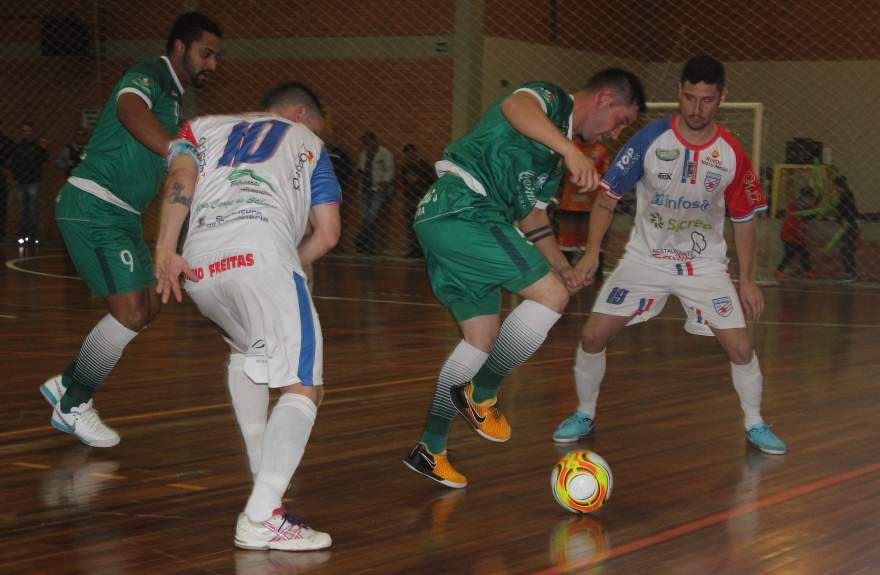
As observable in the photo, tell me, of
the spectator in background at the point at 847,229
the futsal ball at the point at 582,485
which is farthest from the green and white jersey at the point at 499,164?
the spectator in background at the point at 847,229

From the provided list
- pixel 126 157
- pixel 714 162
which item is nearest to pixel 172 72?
pixel 126 157

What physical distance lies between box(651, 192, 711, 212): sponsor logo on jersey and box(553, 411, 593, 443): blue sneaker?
1.04 metres

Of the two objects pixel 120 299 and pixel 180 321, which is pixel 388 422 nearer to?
pixel 120 299

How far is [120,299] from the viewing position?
16.4ft

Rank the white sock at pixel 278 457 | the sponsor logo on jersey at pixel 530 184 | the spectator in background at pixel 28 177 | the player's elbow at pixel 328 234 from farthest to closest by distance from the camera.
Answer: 1. the spectator in background at pixel 28 177
2. the sponsor logo on jersey at pixel 530 184
3. the player's elbow at pixel 328 234
4. the white sock at pixel 278 457

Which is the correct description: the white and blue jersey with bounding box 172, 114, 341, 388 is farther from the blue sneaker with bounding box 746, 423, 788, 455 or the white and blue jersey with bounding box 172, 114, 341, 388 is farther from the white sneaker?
the blue sneaker with bounding box 746, 423, 788, 455

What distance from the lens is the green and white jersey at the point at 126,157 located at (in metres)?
5.07

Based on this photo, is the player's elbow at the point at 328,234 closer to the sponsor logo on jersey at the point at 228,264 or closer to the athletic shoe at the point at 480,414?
the sponsor logo on jersey at the point at 228,264

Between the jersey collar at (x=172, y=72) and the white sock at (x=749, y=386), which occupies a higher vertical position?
the jersey collar at (x=172, y=72)

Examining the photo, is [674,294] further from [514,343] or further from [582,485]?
[582,485]

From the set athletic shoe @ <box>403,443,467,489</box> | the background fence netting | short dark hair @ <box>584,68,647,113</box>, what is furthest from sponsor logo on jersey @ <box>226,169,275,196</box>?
the background fence netting

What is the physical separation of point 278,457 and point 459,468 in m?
1.44

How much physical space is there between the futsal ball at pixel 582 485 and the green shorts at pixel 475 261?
0.73 m

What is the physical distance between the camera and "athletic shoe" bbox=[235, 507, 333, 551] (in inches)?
135
